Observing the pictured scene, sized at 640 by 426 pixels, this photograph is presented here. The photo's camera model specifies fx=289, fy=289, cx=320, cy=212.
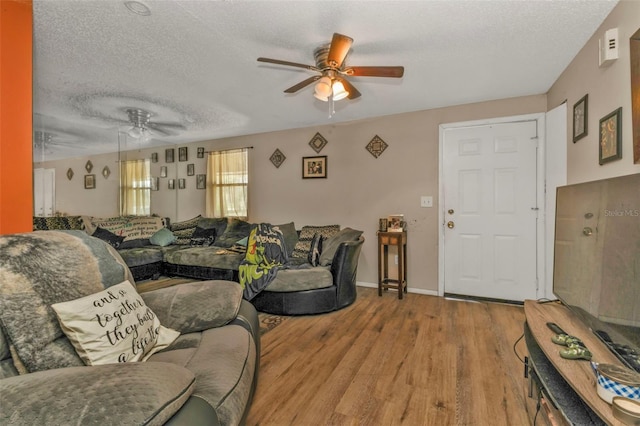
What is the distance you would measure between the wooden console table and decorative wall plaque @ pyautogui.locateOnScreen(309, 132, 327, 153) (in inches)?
127

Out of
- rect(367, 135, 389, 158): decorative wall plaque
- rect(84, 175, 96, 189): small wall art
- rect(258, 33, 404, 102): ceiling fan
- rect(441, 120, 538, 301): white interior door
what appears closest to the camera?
rect(258, 33, 404, 102): ceiling fan

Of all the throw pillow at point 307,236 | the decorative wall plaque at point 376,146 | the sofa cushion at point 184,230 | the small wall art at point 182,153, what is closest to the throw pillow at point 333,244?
the throw pillow at point 307,236

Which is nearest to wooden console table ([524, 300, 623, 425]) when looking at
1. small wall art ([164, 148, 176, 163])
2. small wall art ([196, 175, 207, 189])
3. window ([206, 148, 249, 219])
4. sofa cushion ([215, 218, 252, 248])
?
sofa cushion ([215, 218, 252, 248])

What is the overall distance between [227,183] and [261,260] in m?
2.33

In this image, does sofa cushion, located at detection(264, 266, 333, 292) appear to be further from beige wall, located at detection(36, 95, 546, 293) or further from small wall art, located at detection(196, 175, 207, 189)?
small wall art, located at detection(196, 175, 207, 189)

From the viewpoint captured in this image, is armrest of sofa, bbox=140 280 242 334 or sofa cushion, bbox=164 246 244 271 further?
sofa cushion, bbox=164 246 244 271

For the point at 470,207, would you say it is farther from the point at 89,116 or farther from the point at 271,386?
the point at 89,116

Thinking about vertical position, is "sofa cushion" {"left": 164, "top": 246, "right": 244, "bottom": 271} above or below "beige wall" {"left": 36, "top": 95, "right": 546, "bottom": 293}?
below

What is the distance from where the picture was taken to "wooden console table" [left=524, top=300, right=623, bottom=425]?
3.13ft

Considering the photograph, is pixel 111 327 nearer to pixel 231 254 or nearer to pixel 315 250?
pixel 315 250

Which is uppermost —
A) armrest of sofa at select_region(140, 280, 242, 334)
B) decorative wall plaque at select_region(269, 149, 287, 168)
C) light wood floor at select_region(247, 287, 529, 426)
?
decorative wall plaque at select_region(269, 149, 287, 168)

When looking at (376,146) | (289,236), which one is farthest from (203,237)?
(376,146)

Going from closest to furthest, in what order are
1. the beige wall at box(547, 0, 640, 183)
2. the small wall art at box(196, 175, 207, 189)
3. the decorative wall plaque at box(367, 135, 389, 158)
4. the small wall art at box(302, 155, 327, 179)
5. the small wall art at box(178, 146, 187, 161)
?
the beige wall at box(547, 0, 640, 183), the decorative wall plaque at box(367, 135, 389, 158), the small wall art at box(302, 155, 327, 179), the small wall art at box(196, 175, 207, 189), the small wall art at box(178, 146, 187, 161)

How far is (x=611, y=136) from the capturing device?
1.77m
